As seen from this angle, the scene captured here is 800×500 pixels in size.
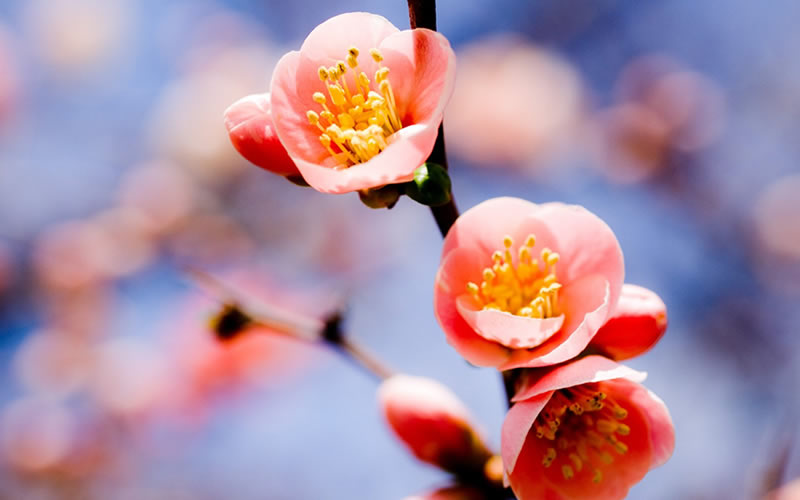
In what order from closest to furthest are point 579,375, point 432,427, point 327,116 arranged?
point 579,375, point 327,116, point 432,427

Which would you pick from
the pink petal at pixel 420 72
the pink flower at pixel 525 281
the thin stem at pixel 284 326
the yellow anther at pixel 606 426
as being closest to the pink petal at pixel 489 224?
the pink flower at pixel 525 281

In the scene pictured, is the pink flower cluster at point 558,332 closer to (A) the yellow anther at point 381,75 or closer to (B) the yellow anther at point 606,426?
(B) the yellow anther at point 606,426

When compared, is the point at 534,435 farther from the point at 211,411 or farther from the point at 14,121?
the point at 14,121

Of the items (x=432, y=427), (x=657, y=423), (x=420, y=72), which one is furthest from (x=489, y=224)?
(x=432, y=427)

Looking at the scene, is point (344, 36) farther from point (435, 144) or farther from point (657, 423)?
point (657, 423)

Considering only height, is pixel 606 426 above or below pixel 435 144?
below

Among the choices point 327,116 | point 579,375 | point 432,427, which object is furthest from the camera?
point 432,427

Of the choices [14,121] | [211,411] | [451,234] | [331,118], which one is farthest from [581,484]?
[14,121]
